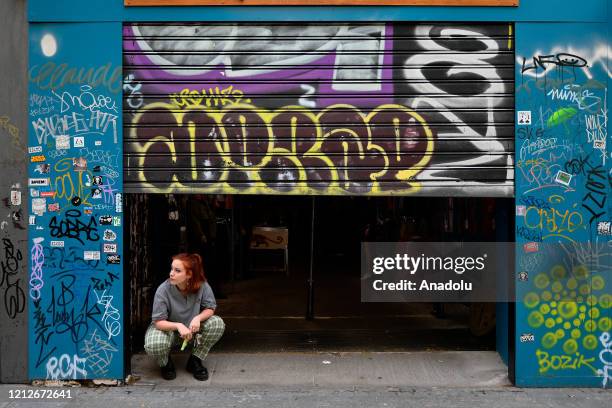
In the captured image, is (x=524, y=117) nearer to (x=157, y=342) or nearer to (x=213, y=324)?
(x=213, y=324)

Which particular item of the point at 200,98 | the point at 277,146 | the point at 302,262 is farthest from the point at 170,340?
the point at 302,262

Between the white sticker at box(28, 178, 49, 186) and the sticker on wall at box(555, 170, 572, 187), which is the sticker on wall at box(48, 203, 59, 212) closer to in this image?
the white sticker at box(28, 178, 49, 186)

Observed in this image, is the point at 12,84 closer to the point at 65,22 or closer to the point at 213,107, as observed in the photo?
the point at 65,22

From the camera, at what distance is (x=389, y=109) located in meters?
5.75

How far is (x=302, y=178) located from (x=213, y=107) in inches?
43.8

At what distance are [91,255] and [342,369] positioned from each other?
2731 mm

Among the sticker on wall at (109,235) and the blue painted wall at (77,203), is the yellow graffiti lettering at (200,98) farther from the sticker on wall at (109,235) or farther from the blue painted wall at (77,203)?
the sticker on wall at (109,235)

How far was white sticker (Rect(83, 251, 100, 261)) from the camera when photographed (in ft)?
18.5

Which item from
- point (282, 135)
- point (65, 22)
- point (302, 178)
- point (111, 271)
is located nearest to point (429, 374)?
point (302, 178)

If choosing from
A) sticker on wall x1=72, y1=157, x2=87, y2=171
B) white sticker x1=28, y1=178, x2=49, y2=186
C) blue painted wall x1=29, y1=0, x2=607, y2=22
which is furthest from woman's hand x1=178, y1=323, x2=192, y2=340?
blue painted wall x1=29, y1=0, x2=607, y2=22

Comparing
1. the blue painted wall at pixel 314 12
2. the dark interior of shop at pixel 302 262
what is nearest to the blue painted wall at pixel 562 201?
the blue painted wall at pixel 314 12

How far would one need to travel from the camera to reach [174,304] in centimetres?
572

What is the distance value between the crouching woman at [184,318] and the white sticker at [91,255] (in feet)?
2.16

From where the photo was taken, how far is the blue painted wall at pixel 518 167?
5.62m
